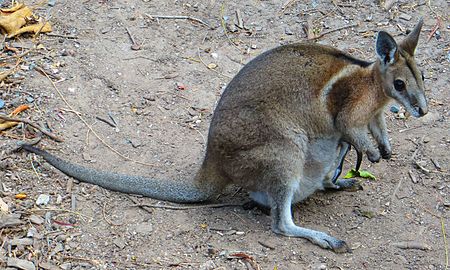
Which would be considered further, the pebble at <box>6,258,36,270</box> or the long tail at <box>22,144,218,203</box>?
the long tail at <box>22,144,218,203</box>

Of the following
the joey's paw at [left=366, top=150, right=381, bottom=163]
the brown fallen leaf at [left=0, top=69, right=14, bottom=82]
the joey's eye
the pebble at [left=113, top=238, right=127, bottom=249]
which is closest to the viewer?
the pebble at [left=113, top=238, right=127, bottom=249]

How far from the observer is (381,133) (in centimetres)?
606

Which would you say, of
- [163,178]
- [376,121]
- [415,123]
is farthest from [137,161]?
[415,123]

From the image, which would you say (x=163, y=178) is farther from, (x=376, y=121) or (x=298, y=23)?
(x=298, y=23)

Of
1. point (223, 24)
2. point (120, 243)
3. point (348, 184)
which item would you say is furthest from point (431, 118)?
→ point (120, 243)

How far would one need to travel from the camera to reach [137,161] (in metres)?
6.39

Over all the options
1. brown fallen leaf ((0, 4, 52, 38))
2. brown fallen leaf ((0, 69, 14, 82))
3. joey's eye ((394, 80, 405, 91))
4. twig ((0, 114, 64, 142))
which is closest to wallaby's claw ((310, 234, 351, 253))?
joey's eye ((394, 80, 405, 91))

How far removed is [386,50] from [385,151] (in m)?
1.02

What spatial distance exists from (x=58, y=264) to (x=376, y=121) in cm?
290

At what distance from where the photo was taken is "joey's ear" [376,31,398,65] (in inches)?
213

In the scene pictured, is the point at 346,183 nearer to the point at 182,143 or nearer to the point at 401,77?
the point at 401,77

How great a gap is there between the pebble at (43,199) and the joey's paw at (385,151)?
113 inches

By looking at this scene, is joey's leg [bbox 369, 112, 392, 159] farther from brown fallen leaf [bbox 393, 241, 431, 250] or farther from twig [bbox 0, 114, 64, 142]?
twig [bbox 0, 114, 64, 142]

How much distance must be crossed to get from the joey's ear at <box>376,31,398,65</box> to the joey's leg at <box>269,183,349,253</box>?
4.04 feet
